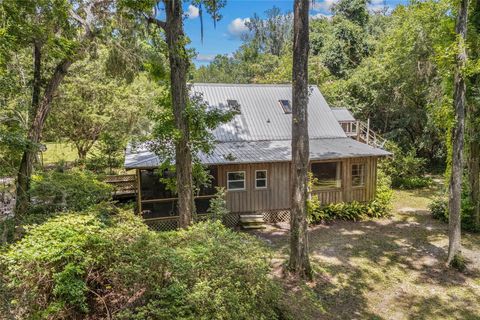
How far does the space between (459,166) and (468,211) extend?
4.99 metres

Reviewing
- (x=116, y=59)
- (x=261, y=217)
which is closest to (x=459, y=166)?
(x=261, y=217)

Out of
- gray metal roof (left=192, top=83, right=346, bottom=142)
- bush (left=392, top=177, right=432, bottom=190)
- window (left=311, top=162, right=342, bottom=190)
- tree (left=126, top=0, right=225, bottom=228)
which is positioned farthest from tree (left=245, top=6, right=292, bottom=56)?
tree (left=126, top=0, right=225, bottom=228)

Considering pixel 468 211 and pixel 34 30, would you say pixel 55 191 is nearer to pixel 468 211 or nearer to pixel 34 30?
pixel 34 30

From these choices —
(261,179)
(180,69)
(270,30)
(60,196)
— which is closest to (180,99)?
(180,69)

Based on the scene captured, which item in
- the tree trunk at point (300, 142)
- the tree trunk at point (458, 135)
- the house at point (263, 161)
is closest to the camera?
the tree trunk at point (300, 142)

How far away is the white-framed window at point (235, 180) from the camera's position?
13383 millimetres

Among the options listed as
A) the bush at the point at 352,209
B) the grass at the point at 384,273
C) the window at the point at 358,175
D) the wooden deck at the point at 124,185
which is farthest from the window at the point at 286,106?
the wooden deck at the point at 124,185

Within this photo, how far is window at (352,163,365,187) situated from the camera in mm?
14797

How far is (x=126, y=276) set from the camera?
14.9ft

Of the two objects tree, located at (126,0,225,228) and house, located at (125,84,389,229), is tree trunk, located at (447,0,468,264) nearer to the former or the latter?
house, located at (125,84,389,229)

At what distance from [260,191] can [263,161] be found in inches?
63.6

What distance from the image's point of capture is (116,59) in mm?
10133

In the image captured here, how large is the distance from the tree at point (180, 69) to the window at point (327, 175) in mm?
6533

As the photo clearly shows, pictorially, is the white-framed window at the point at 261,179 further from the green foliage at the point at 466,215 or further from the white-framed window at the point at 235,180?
the green foliage at the point at 466,215
